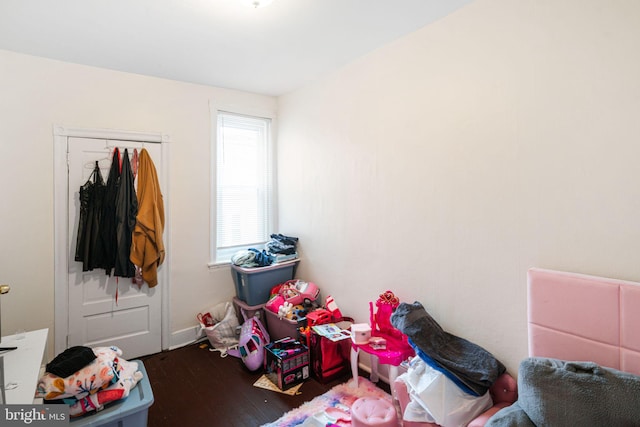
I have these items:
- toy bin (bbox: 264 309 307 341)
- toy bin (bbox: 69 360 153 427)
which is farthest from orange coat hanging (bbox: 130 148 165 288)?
toy bin (bbox: 69 360 153 427)

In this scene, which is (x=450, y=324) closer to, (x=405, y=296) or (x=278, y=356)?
(x=405, y=296)

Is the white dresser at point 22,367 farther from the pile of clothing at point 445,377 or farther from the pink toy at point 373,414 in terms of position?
the pile of clothing at point 445,377

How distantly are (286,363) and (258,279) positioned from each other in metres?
0.94

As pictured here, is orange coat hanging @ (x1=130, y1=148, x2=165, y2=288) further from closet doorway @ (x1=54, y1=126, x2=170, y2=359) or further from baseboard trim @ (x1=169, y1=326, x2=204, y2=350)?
baseboard trim @ (x1=169, y1=326, x2=204, y2=350)

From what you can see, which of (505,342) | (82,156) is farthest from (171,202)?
(505,342)

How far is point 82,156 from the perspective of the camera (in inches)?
106

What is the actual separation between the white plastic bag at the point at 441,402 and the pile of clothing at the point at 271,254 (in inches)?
74.8

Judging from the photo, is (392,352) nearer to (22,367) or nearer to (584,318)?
(584,318)

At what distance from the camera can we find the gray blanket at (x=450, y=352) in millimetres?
1643

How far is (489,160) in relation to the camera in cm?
184

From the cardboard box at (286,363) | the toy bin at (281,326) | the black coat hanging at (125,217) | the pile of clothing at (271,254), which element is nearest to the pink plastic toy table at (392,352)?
the cardboard box at (286,363)

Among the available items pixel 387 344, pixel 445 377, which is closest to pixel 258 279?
pixel 387 344

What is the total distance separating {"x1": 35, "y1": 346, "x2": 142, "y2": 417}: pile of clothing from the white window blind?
1.75 m

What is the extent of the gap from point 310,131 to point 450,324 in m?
2.15
